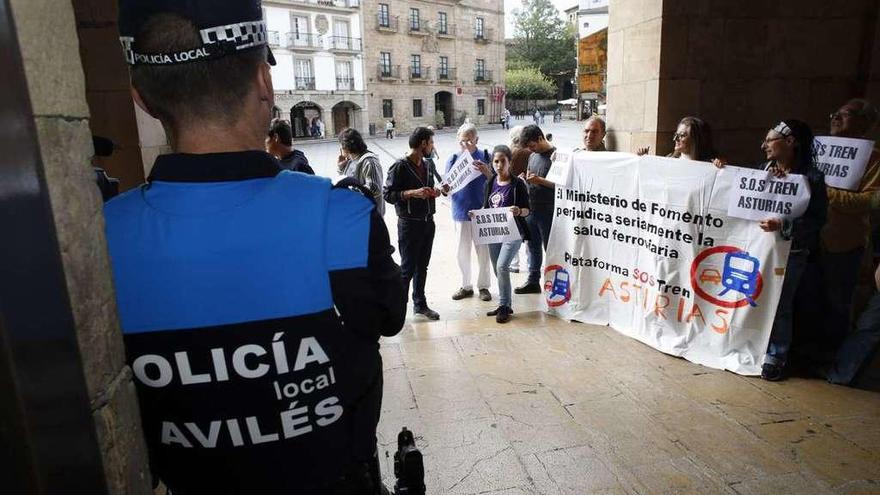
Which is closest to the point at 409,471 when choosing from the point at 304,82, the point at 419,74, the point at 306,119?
the point at 304,82

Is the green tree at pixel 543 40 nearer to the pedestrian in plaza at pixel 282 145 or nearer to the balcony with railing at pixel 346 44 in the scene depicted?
the balcony with railing at pixel 346 44

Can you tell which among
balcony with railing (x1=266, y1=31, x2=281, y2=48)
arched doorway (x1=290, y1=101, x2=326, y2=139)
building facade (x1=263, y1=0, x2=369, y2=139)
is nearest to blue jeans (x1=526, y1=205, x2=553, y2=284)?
building facade (x1=263, y1=0, x2=369, y2=139)

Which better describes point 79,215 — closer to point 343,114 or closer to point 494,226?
point 494,226

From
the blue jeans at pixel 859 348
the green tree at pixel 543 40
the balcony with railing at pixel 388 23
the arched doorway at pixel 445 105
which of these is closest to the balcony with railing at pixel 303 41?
the balcony with railing at pixel 388 23

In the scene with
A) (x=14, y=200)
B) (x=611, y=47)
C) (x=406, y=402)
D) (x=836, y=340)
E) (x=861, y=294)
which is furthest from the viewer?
(x=611, y=47)

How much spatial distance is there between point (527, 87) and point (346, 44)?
21895 mm

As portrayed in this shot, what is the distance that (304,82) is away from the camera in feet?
129

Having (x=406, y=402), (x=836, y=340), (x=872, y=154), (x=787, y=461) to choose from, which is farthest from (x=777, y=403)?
(x=406, y=402)

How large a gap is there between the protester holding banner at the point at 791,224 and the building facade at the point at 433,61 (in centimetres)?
4000

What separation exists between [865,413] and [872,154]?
179cm

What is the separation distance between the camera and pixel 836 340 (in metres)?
3.95

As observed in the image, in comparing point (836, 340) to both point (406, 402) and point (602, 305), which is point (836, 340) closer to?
point (602, 305)

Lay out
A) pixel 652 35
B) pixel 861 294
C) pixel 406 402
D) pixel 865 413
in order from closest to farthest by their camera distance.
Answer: pixel 865 413 → pixel 406 402 → pixel 861 294 → pixel 652 35

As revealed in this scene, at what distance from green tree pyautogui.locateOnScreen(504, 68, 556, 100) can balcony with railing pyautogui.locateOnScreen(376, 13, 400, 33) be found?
1568 cm
